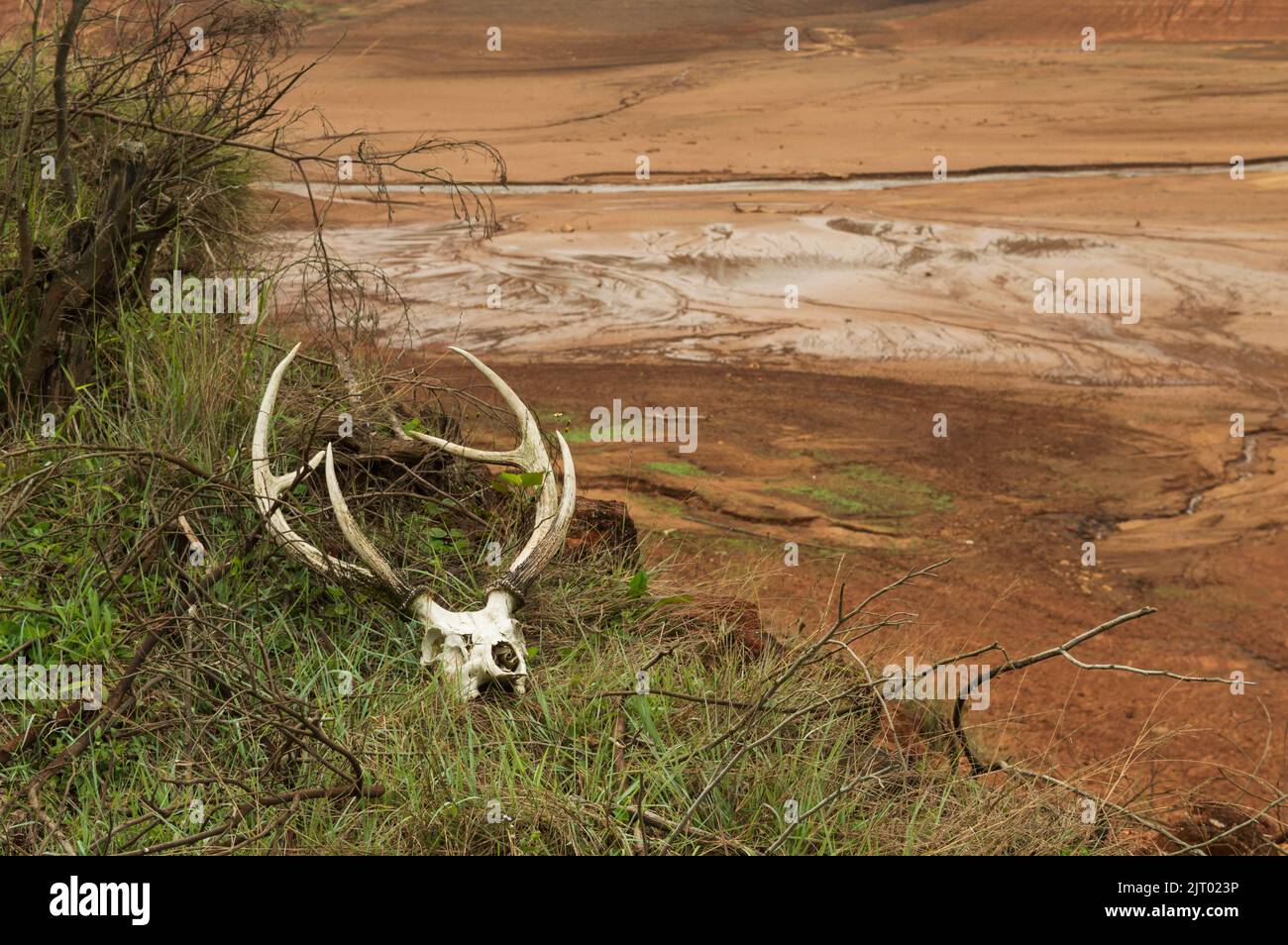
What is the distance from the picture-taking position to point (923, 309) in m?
8.91

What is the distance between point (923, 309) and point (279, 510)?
236 inches

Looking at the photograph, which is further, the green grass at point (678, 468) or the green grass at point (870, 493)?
the green grass at point (678, 468)

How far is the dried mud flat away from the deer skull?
0.81 meters

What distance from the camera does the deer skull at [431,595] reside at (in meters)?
3.52

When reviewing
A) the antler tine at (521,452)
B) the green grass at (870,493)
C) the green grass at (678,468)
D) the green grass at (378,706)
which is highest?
the antler tine at (521,452)

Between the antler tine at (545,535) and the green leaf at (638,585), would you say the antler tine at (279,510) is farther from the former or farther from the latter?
the green leaf at (638,585)

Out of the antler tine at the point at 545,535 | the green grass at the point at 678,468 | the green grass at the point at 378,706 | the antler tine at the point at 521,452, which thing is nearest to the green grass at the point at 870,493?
the green grass at the point at 678,468

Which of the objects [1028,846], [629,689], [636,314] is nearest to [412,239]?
[636,314]

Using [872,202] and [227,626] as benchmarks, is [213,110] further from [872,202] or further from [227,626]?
[872,202]

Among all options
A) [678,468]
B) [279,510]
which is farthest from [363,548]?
[678,468]

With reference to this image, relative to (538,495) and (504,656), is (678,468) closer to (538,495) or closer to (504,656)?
(538,495)

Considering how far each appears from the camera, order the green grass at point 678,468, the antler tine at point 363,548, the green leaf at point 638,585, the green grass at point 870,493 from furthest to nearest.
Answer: the green grass at point 678,468, the green grass at point 870,493, the green leaf at point 638,585, the antler tine at point 363,548

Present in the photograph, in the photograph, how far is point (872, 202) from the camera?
1078 cm

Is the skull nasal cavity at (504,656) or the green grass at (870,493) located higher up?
the skull nasal cavity at (504,656)
